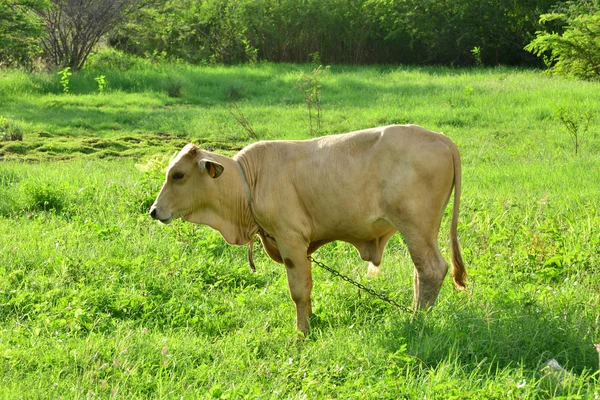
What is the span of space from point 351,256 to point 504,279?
1434 mm

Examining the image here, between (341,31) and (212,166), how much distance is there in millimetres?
23679

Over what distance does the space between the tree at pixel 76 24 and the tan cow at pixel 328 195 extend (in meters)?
17.1


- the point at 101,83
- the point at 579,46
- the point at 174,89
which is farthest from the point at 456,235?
the point at 579,46

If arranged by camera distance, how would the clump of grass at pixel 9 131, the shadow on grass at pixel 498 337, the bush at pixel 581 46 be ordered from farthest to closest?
the bush at pixel 581 46, the clump of grass at pixel 9 131, the shadow on grass at pixel 498 337

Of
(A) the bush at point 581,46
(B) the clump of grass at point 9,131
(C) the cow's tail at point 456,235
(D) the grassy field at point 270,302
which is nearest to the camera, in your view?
(D) the grassy field at point 270,302

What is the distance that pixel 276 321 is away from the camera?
219 inches

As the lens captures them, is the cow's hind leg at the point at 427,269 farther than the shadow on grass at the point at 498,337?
Yes

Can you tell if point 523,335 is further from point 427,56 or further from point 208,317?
point 427,56

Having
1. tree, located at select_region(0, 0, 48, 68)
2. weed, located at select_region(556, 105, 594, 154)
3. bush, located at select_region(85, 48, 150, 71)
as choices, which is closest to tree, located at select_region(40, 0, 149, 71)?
bush, located at select_region(85, 48, 150, 71)

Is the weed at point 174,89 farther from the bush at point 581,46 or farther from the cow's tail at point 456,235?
the cow's tail at point 456,235

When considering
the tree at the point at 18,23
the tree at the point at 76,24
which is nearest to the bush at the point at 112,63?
the tree at the point at 76,24

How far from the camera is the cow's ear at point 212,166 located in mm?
5176

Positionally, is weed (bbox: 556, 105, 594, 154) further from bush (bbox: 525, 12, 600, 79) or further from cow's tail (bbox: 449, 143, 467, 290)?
bush (bbox: 525, 12, 600, 79)

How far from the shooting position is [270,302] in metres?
5.87
